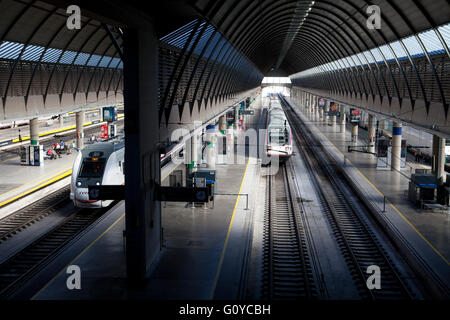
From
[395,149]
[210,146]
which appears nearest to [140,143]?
[210,146]

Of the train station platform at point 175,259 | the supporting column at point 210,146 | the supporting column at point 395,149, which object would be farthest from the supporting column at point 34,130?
the supporting column at point 395,149

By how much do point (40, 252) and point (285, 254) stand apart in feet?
27.9

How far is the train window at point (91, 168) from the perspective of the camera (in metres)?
19.8

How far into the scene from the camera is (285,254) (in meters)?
16.5

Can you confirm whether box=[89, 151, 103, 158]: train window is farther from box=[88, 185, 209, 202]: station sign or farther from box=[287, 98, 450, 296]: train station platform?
box=[287, 98, 450, 296]: train station platform

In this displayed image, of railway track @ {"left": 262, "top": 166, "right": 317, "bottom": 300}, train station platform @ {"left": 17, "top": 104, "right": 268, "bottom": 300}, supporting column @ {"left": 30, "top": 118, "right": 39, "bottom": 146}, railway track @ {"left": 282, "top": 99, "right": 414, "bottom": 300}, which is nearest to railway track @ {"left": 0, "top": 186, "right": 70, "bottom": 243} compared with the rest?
train station platform @ {"left": 17, "top": 104, "right": 268, "bottom": 300}

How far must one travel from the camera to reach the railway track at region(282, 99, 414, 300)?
44.3 ft

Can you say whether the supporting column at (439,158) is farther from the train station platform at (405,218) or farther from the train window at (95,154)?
the train window at (95,154)

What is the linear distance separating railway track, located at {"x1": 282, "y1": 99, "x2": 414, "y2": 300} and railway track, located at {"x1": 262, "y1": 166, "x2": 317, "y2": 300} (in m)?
1.40

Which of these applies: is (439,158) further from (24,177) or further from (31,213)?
(24,177)

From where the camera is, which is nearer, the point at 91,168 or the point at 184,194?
the point at 184,194

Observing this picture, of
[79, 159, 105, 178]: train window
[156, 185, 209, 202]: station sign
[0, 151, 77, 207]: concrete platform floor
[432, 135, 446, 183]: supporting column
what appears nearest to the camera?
[156, 185, 209, 202]: station sign

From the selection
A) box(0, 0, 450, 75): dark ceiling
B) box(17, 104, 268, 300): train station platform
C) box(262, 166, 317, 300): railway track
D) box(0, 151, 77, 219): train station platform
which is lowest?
box(262, 166, 317, 300): railway track

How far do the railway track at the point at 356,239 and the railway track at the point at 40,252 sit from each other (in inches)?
383
